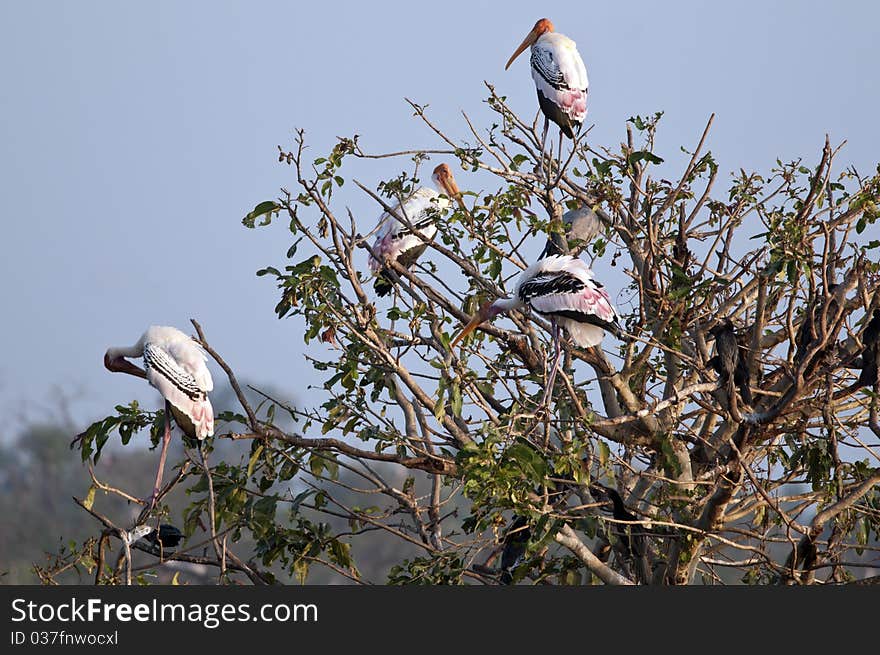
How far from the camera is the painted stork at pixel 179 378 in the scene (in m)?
6.32

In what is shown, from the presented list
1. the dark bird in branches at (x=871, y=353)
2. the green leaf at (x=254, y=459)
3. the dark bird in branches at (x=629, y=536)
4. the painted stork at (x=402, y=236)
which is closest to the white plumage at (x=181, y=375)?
the green leaf at (x=254, y=459)

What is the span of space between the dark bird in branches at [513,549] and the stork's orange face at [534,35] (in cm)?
427

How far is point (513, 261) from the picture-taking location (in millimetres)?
6324

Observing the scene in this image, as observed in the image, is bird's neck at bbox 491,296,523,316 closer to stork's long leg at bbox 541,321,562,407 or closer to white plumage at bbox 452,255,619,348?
white plumage at bbox 452,255,619,348

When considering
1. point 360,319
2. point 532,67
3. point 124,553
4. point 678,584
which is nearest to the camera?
point 124,553

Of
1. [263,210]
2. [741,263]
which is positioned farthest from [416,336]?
[741,263]

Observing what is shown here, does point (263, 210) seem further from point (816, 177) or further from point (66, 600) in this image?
point (816, 177)

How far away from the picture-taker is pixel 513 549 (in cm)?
582

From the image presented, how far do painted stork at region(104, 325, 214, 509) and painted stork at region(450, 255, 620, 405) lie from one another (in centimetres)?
130

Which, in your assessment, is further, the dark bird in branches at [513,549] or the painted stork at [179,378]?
the painted stork at [179,378]

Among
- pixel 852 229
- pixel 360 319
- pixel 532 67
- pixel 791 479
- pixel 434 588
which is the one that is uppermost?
pixel 532 67

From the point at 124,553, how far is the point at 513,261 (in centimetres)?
232

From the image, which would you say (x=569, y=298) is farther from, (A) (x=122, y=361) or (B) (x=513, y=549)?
(A) (x=122, y=361)

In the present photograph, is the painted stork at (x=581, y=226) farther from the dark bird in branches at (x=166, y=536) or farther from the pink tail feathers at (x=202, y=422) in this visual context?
the dark bird in branches at (x=166, y=536)
